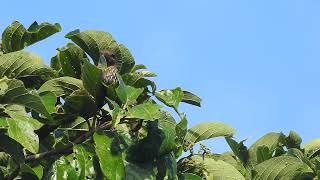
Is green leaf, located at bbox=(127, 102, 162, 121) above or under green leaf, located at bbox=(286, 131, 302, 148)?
above

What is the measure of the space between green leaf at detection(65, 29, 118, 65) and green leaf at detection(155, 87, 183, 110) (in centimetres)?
44

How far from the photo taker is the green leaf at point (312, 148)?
5.33 metres

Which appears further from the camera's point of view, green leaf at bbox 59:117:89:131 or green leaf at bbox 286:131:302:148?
green leaf at bbox 286:131:302:148

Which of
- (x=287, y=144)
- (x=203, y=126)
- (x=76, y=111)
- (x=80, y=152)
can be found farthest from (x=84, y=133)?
(x=287, y=144)

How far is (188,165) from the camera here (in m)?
4.25

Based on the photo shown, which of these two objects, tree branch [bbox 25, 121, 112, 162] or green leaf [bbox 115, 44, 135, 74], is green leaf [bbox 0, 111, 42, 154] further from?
green leaf [bbox 115, 44, 135, 74]

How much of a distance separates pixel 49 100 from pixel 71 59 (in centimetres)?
50

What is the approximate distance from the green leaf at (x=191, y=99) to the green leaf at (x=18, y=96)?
89 cm

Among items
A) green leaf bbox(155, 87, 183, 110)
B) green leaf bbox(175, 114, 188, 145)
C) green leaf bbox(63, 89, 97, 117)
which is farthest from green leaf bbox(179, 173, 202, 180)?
green leaf bbox(63, 89, 97, 117)

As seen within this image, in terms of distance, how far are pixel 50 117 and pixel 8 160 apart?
64 centimetres

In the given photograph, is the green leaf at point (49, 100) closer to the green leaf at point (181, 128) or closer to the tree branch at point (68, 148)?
the tree branch at point (68, 148)

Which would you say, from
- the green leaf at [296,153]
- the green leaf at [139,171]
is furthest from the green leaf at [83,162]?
the green leaf at [296,153]

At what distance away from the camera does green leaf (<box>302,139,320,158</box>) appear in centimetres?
533

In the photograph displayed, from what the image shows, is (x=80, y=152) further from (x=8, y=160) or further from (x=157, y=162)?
(x=8, y=160)
